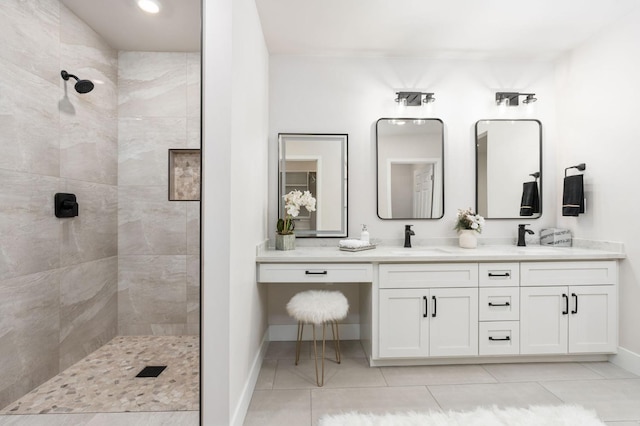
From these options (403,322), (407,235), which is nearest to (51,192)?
(403,322)

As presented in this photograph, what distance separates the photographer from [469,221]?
2.75m

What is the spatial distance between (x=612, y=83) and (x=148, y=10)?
3.63m

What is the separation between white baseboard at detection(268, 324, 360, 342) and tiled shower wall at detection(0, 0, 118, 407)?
1423 mm

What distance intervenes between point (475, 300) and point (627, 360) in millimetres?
1204

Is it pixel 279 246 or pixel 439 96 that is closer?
pixel 279 246

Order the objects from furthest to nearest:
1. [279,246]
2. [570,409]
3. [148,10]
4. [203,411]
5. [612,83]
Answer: [279,246] → [612,83] → [148,10] → [570,409] → [203,411]

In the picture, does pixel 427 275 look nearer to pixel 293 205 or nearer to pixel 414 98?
pixel 293 205

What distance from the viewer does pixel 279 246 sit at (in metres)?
2.60

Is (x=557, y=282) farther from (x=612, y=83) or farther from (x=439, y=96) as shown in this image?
(x=439, y=96)

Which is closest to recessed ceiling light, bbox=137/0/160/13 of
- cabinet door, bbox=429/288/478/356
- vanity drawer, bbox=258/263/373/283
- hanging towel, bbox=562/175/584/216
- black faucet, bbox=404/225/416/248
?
vanity drawer, bbox=258/263/373/283

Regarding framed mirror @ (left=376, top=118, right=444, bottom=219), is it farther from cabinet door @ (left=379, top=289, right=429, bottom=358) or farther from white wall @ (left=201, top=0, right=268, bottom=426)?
white wall @ (left=201, top=0, right=268, bottom=426)

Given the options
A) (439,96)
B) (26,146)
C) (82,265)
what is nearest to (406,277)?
(439,96)

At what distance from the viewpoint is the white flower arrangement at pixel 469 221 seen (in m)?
2.71

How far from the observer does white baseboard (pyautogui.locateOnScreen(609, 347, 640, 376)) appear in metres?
2.22
